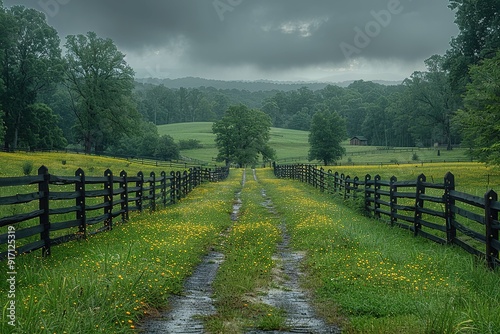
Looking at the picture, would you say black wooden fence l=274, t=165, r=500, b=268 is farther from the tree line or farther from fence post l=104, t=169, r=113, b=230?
the tree line

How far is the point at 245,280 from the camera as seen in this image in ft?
24.7

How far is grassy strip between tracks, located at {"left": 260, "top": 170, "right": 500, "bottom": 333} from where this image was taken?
5.05 meters

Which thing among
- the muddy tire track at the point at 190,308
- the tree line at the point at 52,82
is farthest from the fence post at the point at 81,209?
the tree line at the point at 52,82

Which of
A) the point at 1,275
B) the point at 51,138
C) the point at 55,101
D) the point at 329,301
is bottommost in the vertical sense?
the point at 329,301

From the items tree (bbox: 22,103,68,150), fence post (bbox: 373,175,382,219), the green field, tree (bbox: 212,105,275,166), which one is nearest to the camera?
fence post (bbox: 373,175,382,219)

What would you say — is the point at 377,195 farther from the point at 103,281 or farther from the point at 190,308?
the point at 103,281

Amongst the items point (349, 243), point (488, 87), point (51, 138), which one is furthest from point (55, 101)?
point (349, 243)

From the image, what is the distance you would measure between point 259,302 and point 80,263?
335 cm

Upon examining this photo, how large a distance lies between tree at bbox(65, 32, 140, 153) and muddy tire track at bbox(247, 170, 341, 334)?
61.1 meters

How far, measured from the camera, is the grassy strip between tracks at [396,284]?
5055 mm

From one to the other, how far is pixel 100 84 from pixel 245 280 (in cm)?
6647

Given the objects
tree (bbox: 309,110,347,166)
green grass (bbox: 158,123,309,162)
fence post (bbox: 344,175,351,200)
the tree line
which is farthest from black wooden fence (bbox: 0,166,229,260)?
green grass (bbox: 158,123,309,162)

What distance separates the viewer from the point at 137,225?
13.4 m

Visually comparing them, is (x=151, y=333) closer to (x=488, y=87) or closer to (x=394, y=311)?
(x=394, y=311)
